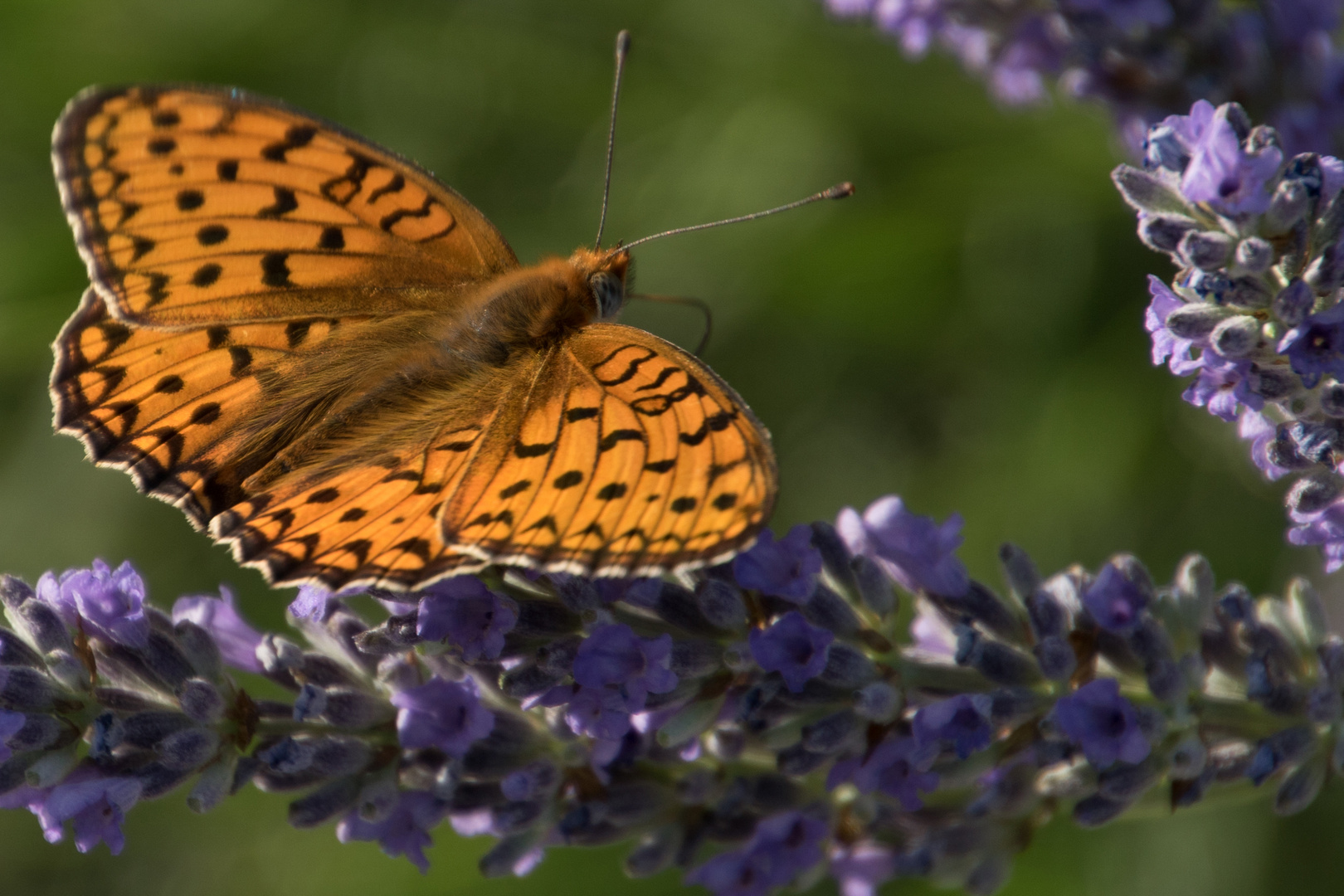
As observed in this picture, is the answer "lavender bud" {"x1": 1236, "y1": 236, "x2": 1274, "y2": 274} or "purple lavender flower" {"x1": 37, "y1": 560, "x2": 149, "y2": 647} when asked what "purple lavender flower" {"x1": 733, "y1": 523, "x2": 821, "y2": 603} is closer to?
"lavender bud" {"x1": 1236, "y1": 236, "x2": 1274, "y2": 274}

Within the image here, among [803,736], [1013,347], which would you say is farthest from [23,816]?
[1013,347]

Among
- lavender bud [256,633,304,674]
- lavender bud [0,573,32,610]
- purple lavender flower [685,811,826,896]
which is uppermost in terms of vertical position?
lavender bud [0,573,32,610]

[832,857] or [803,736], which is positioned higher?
[803,736]

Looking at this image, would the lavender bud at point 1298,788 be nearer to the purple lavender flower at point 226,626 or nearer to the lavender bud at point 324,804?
the lavender bud at point 324,804

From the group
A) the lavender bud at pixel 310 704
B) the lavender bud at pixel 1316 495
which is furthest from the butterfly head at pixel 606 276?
the lavender bud at pixel 1316 495

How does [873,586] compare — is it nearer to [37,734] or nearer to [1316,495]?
[1316,495]

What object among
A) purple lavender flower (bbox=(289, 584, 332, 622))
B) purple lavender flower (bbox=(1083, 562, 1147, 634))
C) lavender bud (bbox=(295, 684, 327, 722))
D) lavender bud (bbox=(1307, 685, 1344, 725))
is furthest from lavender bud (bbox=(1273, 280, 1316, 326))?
lavender bud (bbox=(295, 684, 327, 722))

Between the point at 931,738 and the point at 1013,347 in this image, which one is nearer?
the point at 931,738

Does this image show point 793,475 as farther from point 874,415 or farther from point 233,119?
point 233,119
